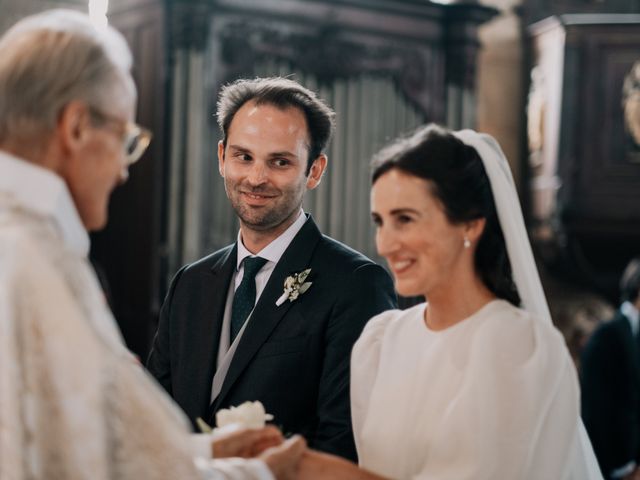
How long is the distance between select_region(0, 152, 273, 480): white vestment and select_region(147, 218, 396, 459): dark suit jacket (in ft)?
3.32

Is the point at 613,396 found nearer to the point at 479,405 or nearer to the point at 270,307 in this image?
the point at 270,307

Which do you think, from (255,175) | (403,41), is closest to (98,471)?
(255,175)

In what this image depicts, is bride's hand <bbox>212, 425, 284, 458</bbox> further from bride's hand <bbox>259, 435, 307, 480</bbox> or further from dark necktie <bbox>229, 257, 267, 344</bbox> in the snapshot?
dark necktie <bbox>229, 257, 267, 344</bbox>

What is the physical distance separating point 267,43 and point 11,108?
5.15 metres

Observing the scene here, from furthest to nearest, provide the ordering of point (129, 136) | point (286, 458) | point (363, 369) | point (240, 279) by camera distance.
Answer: point (240, 279) → point (363, 369) → point (286, 458) → point (129, 136)

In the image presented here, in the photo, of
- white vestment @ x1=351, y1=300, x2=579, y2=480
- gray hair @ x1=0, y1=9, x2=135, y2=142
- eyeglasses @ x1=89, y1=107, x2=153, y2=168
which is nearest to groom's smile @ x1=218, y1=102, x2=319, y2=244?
white vestment @ x1=351, y1=300, x2=579, y2=480

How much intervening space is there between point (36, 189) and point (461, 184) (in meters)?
1.01

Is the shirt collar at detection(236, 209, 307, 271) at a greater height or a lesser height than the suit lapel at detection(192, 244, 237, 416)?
greater

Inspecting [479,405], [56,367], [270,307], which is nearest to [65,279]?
[56,367]

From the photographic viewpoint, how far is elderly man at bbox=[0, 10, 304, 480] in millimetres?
1817

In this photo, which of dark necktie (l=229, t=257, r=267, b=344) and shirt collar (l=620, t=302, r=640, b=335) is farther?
shirt collar (l=620, t=302, r=640, b=335)

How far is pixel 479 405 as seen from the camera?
2.38 meters

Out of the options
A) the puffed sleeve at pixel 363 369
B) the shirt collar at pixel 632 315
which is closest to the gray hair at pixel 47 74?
the puffed sleeve at pixel 363 369

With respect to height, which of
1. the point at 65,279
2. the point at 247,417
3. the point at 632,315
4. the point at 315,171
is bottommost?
the point at 632,315
